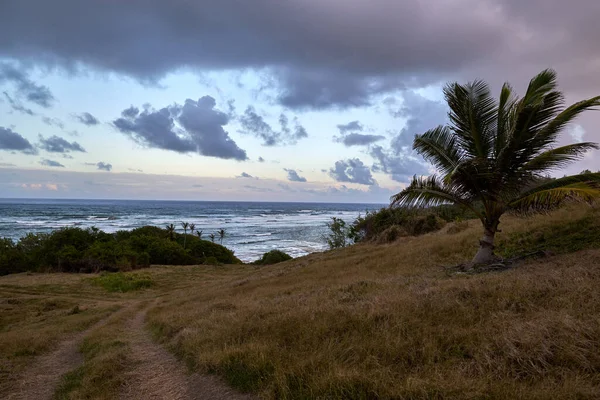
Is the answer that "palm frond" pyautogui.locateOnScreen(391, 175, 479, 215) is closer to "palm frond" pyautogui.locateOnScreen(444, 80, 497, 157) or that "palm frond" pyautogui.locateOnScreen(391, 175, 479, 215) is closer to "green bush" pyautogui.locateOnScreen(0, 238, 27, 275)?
"palm frond" pyautogui.locateOnScreen(444, 80, 497, 157)

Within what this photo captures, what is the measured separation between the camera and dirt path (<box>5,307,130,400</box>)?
736cm

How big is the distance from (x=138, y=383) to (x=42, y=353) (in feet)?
20.6

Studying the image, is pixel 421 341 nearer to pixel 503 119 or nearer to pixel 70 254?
pixel 503 119

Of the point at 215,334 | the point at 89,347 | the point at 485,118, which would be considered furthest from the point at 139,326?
the point at 485,118

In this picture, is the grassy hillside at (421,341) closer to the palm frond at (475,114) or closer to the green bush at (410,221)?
the palm frond at (475,114)

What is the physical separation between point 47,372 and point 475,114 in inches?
542

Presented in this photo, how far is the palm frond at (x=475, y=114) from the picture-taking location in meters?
11.5

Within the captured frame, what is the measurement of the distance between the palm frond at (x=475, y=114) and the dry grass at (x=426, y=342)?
13.9 ft

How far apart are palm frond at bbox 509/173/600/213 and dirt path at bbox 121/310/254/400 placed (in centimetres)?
948

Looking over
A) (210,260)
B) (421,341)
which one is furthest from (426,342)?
(210,260)

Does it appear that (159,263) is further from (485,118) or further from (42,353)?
Result: (485,118)

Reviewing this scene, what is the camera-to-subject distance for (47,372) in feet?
29.1

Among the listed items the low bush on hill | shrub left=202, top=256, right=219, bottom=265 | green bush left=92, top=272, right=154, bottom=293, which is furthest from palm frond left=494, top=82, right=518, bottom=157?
shrub left=202, top=256, right=219, bottom=265

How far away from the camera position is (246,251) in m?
68.8
